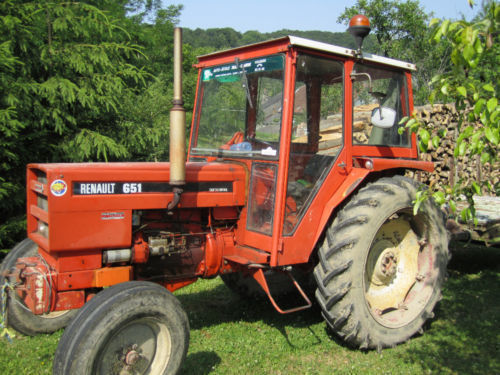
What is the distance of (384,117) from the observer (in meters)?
3.96

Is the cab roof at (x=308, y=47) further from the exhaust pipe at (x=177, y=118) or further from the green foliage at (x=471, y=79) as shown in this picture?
the green foliage at (x=471, y=79)

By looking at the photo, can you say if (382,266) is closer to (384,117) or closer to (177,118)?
(384,117)

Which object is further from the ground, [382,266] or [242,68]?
[242,68]

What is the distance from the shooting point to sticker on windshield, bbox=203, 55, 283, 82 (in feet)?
12.4

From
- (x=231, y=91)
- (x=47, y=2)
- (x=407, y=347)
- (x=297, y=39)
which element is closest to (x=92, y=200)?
(x=231, y=91)

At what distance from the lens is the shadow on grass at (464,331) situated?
3.83 metres

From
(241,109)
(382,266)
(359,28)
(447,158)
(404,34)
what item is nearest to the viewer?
(359,28)

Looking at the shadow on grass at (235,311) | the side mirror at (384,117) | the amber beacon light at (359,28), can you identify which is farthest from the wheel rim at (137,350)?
the amber beacon light at (359,28)

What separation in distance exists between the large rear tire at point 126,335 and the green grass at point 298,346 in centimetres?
46

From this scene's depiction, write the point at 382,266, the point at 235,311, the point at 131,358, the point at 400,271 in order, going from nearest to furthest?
the point at 131,358 → the point at 382,266 → the point at 400,271 → the point at 235,311

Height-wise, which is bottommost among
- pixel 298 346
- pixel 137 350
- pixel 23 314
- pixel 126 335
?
pixel 298 346

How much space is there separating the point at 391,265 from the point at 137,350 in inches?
97.0

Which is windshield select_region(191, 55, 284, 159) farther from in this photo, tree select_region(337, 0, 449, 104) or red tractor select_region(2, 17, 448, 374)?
tree select_region(337, 0, 449, 104)

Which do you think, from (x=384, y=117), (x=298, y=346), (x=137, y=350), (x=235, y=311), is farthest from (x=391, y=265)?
(x=137, y=350)
